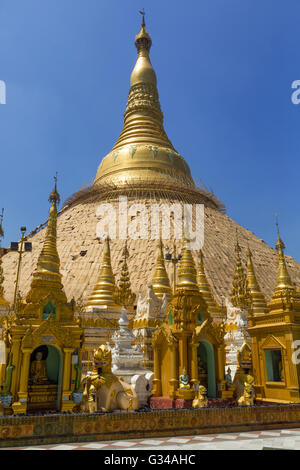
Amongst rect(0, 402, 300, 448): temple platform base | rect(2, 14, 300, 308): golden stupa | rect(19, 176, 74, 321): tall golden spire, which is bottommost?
rect(0, 402, 300, 448): temple platform base

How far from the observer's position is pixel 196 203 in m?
41.4

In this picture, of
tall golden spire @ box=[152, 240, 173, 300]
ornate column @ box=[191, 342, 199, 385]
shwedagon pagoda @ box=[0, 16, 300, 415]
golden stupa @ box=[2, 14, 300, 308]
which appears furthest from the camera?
golden stupa @ box=[2, 14, 300, 308]

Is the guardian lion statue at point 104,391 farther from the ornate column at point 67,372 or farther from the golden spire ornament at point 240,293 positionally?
the golden spire ornament at point 240,293

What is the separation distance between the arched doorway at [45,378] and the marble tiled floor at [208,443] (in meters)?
2.96

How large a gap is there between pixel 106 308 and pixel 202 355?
10.3 m

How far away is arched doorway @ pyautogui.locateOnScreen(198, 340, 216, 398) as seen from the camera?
12078 millimetres

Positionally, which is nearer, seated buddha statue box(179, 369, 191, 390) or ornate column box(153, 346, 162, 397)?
seated buddha statue box(179, 369, 191, 390)

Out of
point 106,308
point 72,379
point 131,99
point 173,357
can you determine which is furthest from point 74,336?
point 131,99

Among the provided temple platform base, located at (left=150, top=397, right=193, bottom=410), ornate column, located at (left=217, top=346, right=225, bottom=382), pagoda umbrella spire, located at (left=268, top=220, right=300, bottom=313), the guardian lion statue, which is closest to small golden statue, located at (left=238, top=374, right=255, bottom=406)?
ornate column, located at (left=217, top=346, right=225, bottom=382)

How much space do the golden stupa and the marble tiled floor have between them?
19554 millimetres

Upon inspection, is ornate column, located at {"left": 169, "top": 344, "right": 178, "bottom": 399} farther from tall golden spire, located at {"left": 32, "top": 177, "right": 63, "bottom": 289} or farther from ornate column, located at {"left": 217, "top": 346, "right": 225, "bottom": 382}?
tall golden spire, located at {"left": 32, "top": 177, "right": 63, "bottom": 289}

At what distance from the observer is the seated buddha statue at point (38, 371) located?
1035 centimetres

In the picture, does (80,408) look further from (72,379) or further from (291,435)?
(291,435)
